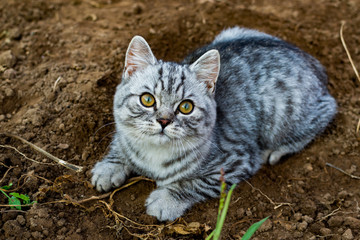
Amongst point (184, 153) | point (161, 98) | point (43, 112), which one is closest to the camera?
point (161, 98)

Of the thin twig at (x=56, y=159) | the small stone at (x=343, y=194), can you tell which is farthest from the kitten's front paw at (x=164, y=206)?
the small stone at (x=343, y=194)

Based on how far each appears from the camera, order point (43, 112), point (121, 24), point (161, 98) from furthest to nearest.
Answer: point (121, 24)
point (43, 112)
point (161, 98)

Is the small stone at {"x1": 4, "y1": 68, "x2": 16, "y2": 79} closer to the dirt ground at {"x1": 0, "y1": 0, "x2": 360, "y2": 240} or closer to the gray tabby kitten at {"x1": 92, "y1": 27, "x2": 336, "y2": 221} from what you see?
the dirt ground at {"x1": 0, "y1": 0, "x2": 360, "y2": 240}

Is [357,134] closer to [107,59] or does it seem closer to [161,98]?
[161,98]

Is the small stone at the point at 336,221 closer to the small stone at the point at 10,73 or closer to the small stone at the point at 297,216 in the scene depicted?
the small stone at the point at 297,216

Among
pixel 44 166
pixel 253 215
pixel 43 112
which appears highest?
pixel 43 112

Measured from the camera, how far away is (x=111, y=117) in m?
4.62

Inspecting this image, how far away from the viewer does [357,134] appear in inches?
193

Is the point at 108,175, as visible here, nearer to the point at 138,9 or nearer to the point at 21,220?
the point at 21,220

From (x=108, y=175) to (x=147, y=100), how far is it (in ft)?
2.97

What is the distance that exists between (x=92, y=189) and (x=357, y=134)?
3.21 meters

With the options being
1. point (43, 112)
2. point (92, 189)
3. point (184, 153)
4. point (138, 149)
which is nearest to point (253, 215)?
point (184, 153)

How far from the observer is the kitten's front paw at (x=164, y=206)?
370 centimetres

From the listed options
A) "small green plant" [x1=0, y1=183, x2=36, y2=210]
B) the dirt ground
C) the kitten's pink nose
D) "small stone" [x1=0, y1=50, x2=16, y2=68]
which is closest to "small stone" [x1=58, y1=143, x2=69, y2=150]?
the dirt ground
